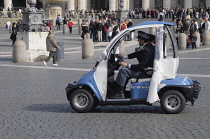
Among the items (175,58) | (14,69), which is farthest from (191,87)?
(14,69)

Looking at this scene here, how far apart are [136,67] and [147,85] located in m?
0.39

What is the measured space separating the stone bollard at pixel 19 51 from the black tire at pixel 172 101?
12.2 m

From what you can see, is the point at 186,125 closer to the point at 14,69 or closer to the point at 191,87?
Answer: the point at 191,87

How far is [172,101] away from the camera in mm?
9977

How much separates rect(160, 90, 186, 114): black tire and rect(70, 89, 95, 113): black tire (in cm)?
133

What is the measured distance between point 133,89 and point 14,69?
953 cm

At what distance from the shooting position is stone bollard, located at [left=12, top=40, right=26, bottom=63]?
21.3 m

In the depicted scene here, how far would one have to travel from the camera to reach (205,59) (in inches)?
852

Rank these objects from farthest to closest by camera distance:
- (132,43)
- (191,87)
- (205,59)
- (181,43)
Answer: (132,43) → (181,43) → (205,59) → (191,87)

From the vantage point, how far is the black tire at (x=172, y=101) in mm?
9914

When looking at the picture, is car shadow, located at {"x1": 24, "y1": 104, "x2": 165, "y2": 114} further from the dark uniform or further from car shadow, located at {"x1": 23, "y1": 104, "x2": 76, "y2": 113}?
the dark uniform

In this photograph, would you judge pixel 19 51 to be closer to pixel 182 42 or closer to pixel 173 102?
pixel 182 42

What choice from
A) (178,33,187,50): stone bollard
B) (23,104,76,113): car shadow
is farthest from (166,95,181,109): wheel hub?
(178,33,187,50): stone bollard

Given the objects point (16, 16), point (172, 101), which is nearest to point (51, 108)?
point (172, 101)
